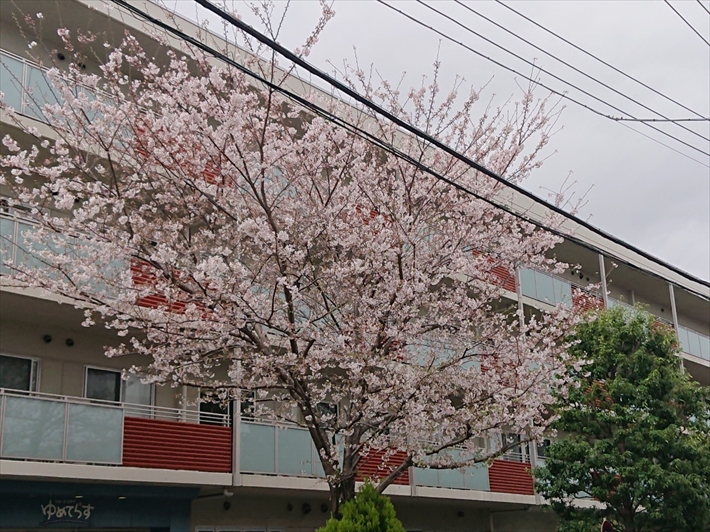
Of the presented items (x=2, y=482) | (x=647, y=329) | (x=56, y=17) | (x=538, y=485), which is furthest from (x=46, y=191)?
(x=647, y=329)

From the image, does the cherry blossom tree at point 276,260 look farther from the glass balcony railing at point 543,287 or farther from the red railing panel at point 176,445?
the glass balcony railing at point 543,287

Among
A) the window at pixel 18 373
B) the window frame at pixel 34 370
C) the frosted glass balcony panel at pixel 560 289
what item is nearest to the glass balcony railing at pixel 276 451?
the window frame at pixel 34 370

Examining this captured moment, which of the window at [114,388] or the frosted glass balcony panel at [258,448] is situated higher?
the window at [114,388]

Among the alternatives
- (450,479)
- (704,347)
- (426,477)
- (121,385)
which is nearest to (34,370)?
(121,385)

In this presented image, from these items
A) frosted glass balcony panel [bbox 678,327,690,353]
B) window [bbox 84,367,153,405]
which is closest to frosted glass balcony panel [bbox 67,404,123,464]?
window [bbox 84,367,153,405]

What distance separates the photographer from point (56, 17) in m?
16.7

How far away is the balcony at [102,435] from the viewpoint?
13.3 meters

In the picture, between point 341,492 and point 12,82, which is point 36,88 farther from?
point 341,492

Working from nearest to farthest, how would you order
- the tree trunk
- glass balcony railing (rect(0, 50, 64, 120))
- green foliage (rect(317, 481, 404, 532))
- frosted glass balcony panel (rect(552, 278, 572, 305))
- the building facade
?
green foliage (rect(317, 481, 404, 532)), the tree trunk, the building facade, glass balcony railing (rect(0, 50, 64, 120)), frosted glass balcony panel (rect(552, 278, 572, 305))

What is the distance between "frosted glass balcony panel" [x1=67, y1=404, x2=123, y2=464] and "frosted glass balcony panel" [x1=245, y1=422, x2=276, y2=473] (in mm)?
2704

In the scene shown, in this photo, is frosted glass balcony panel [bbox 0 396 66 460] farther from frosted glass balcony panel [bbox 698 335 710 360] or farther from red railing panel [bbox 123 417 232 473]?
frosted glass balcony panel [bbox 698 335 710 360]

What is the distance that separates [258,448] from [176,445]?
1809 millimetres

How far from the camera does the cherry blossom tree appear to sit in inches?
492

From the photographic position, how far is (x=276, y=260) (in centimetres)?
1285
